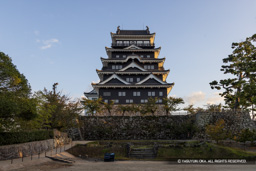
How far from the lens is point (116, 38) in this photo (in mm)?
54094

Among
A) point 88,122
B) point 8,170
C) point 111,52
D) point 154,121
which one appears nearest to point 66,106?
point 88,122

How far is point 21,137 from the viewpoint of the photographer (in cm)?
2152

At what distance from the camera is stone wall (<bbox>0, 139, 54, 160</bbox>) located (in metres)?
18.9

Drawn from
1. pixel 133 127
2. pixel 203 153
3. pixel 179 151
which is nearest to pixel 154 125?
pixel 133 127

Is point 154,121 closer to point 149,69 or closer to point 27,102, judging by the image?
point 149,69

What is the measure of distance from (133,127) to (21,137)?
1989 centimetres

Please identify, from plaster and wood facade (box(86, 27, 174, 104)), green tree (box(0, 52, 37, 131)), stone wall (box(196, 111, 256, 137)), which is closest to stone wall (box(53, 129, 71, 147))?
green tree (box(0, 52, 37, 131))

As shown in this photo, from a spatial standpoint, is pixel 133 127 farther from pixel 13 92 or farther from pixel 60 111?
pixel 13 92

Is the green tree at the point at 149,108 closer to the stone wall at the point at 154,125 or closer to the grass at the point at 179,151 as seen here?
the stone wall at the point at 154,125

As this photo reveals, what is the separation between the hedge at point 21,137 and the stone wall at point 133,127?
11269 millimetres

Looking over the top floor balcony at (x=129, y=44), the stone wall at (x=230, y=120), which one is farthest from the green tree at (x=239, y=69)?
the top floor balcony at (x=129, y=44)

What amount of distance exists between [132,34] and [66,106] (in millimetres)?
29536

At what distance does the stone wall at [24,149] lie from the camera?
18.9m

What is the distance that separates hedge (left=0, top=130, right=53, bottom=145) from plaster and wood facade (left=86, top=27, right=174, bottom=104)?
19833 mm
